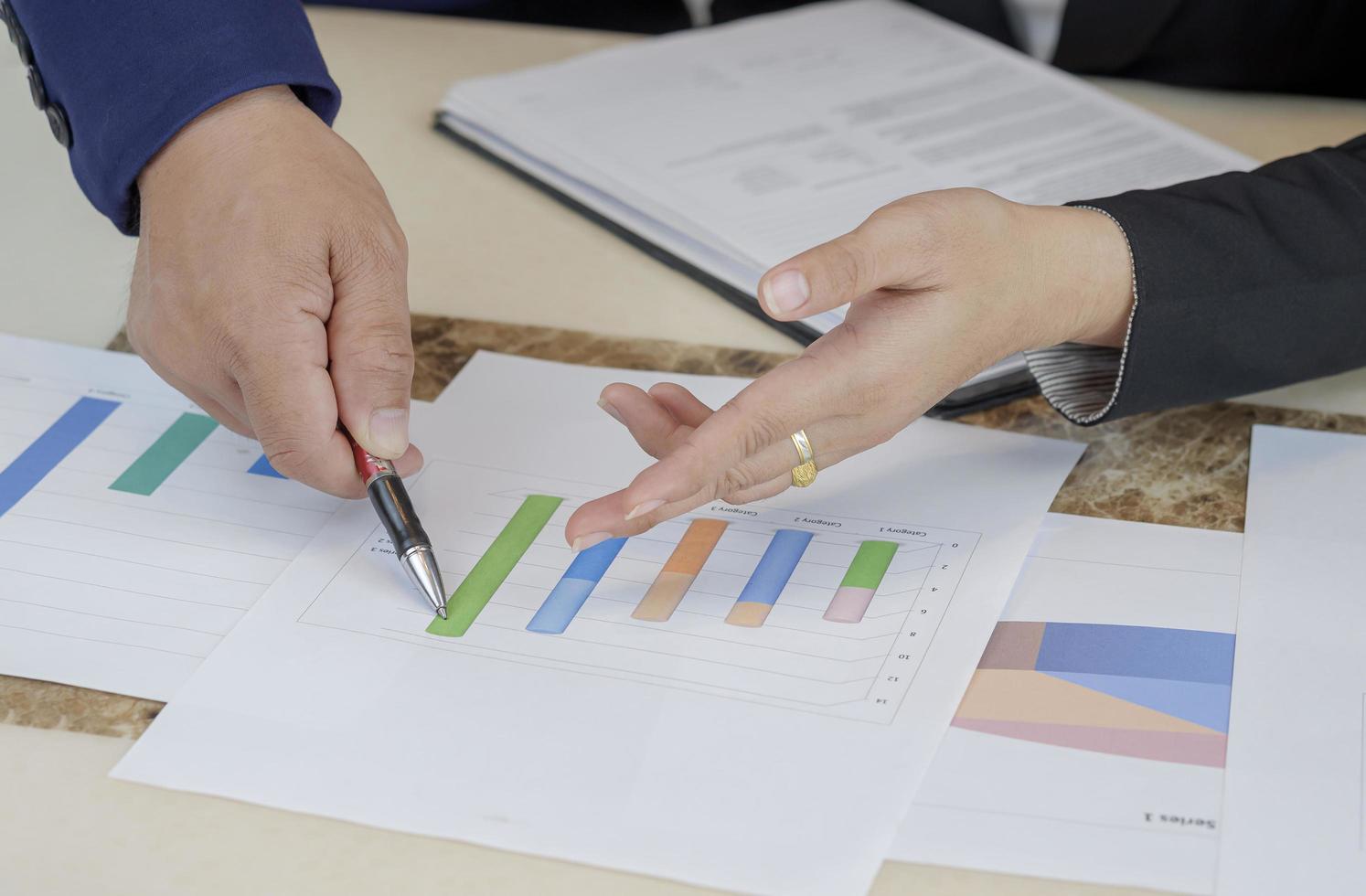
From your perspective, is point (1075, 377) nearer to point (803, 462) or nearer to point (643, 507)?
point (803, 462)

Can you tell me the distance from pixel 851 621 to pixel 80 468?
54 centimetres

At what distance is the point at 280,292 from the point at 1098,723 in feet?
1.71

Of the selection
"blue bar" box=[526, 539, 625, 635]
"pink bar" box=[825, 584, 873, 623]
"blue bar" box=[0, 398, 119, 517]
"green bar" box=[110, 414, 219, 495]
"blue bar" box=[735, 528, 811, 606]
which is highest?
"blue bar" box=[0, 398, 119, 517]

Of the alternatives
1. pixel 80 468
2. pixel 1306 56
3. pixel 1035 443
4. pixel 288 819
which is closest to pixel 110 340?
pixel 80 468

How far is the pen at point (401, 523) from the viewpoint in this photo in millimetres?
738

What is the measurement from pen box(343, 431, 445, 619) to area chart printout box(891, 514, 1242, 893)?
299 millimetres

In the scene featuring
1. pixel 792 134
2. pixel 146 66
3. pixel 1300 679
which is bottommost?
pixel 1300 679

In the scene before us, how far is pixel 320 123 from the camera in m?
0.87

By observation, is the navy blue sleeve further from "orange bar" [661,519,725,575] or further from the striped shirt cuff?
the striped shirt cuff

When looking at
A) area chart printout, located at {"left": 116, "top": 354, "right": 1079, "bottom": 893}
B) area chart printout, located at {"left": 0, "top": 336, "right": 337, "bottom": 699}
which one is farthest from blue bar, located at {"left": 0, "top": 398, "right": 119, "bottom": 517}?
area chart printout, located at {"left": 116, "top": 354, "right": 1079, "bottom": 893}

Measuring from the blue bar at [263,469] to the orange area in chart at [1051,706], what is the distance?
484 millimetres

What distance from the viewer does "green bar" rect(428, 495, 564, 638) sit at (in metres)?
0.73

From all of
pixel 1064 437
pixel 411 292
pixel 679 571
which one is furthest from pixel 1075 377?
pixel 411 292

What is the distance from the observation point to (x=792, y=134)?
1.23 meters
